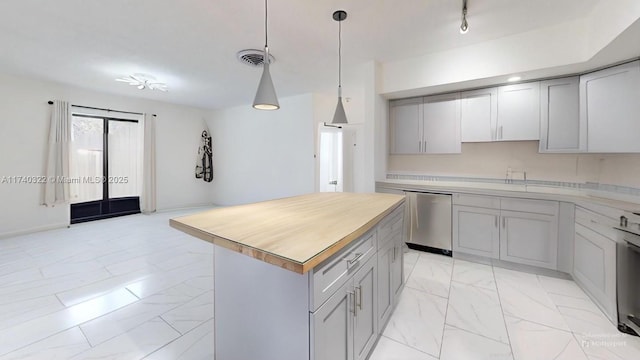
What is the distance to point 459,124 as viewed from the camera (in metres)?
3.40

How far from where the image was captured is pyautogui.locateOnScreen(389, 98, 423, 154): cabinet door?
369 centimetres

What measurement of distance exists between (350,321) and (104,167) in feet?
20.7

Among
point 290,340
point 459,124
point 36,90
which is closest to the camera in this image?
point 290,340

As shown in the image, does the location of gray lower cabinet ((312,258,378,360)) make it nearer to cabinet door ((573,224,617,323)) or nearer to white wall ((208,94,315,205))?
cabinet door ((573,224,617,323))

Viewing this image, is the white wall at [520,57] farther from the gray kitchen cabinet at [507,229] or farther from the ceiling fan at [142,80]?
the ceiling fan at [142,80]

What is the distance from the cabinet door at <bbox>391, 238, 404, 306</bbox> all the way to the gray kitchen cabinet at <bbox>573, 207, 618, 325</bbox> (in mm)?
1593

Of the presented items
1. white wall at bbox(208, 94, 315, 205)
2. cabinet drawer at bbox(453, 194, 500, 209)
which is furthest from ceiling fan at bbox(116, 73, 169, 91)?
cabinet drawer at bbox(453, 194, 500, 209)

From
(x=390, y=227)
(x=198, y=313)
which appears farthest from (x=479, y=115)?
(x=198, y=313)

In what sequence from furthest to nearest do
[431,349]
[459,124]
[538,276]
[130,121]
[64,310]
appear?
[130,121] → [459,124] → [538,276] → [64,310] → [431,349]

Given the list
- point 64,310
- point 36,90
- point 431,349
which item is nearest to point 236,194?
point 36,90

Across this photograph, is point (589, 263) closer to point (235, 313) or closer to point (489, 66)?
point (489, 66)

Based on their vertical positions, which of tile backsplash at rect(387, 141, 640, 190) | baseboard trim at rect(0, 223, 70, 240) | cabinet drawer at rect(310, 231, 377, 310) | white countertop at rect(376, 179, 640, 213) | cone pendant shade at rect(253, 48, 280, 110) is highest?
cone pendant shade at rect(253, 48, 280, 110)

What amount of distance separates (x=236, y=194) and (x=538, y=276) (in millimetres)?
6007

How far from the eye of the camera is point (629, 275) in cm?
187
